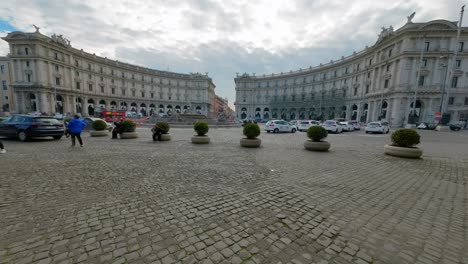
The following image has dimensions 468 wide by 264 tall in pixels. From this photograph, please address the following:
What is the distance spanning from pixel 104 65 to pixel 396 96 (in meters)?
90.5

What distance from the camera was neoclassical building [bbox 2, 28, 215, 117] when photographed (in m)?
49.2

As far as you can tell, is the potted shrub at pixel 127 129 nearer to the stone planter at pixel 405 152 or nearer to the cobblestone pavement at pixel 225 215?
the cobblestone pavement at pixel 225 215

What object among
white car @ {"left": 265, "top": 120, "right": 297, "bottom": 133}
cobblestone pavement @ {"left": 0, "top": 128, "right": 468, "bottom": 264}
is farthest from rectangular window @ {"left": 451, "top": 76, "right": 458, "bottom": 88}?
cobblestone pavement @ {"left": 0, "top": 128, "right": 468, "bottom": 264}

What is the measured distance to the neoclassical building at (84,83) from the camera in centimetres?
4925

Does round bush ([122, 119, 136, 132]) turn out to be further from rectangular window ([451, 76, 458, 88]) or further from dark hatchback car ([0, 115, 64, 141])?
rectangular window ([451, 76, 458, 88])

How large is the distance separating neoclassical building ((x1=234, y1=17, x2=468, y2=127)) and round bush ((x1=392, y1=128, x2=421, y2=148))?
122 feet

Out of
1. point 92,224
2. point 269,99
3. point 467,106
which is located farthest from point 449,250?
point 269,99

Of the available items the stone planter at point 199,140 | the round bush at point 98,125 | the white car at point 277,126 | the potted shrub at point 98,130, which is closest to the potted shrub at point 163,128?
the stone planter at point 199,140

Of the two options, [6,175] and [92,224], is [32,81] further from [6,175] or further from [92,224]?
[92,224]

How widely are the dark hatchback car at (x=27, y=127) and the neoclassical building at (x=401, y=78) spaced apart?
173 ft

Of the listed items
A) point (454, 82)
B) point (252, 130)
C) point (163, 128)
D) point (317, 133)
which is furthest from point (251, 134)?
point (454, 82)

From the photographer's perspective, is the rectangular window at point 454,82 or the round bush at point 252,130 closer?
the round bush at point 252,130

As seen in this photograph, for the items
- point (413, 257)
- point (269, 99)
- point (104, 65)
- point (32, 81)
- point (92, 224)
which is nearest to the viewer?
point (413, 257)

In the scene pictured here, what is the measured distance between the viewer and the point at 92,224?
2846mm
